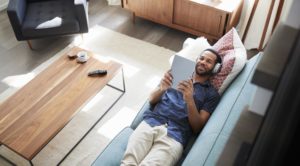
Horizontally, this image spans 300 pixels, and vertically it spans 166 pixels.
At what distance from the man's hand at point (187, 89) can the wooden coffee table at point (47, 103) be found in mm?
638

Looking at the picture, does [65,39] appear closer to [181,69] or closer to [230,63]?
[181,69]

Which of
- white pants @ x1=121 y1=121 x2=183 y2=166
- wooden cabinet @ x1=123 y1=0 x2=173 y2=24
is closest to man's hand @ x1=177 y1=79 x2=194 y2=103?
white pants @ x1=121 y1=121 x2=183 y2=166

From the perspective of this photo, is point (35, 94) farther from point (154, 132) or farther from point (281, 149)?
point (281, 149)

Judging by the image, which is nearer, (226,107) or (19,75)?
(226,107)

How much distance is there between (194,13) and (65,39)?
4.56 feet

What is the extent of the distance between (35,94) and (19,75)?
2.46 feet

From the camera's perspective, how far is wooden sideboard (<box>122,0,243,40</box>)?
2593 millimetres

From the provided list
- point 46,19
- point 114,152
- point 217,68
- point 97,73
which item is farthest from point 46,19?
point 217,68

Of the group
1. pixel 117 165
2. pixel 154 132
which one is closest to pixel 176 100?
pixel 154 132

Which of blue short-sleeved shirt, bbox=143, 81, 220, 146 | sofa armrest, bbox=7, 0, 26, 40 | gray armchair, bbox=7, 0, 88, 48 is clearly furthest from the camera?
gray armchair, bbox=7, 0, 88, 48

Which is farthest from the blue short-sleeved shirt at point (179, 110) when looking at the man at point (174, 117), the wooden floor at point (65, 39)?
the wooden floor at point (65, 39)

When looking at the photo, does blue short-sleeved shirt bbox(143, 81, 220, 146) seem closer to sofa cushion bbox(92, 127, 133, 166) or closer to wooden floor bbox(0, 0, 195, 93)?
sofa cushion bbox(92, 127, 133, 166)

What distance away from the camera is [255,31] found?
9.08 feet

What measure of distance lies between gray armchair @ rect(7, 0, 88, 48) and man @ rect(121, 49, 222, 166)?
4.29 ft
